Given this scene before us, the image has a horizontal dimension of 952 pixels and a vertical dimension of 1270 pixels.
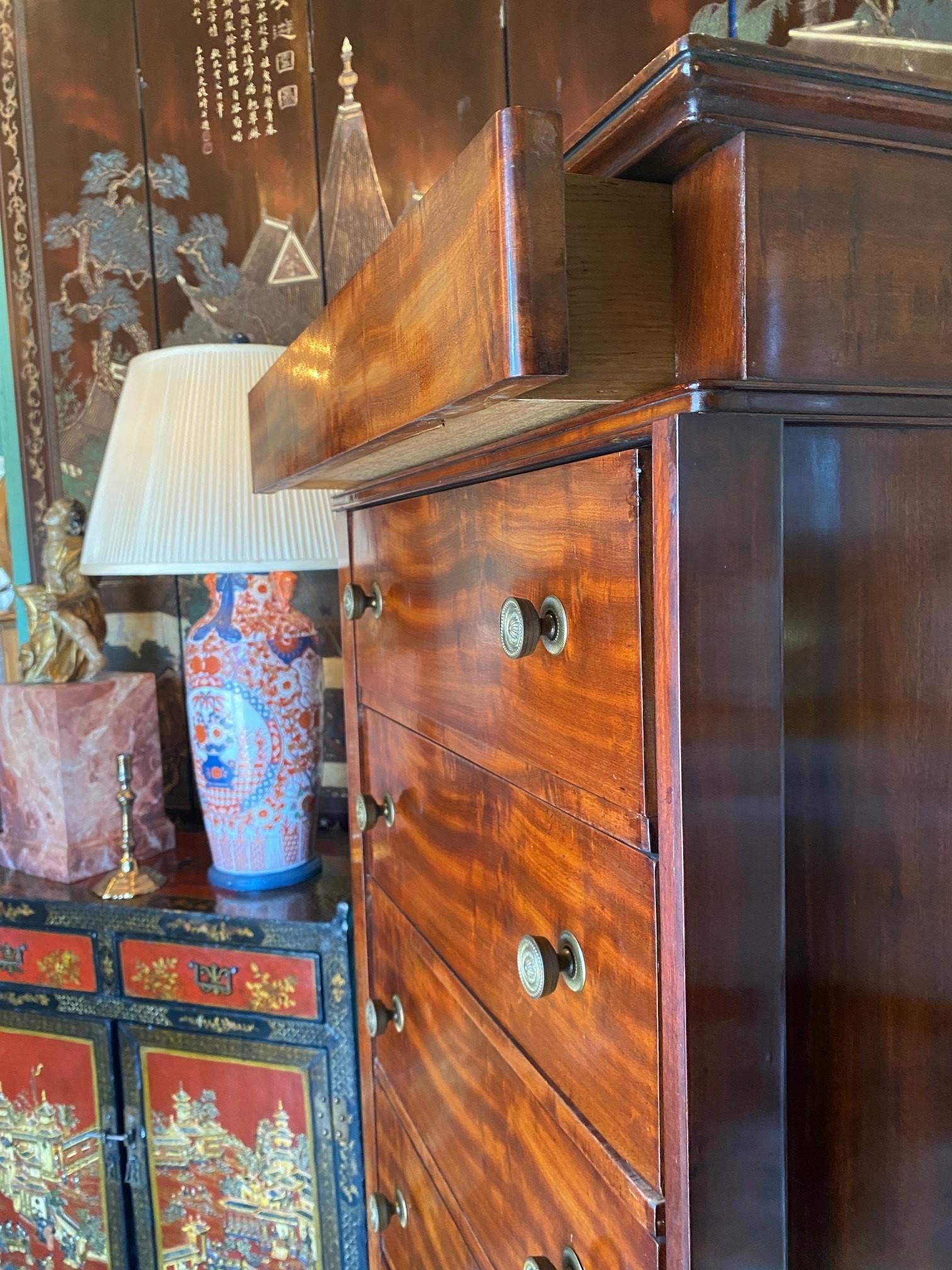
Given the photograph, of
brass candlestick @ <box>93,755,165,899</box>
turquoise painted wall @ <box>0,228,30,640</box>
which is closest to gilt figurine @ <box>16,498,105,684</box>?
brass candlestick @ <box>93,755,165,899</box>

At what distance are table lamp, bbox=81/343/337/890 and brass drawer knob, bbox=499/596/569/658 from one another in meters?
0.75

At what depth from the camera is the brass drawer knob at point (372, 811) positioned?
2.89ft

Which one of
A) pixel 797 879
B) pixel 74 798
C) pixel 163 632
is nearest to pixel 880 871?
pixel 797 879

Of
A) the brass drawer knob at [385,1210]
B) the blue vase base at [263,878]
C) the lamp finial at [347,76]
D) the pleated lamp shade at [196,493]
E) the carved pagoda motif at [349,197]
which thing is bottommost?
the brass drawer knob at [385,1210]

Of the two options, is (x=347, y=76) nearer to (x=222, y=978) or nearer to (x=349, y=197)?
(x=349, y=197)

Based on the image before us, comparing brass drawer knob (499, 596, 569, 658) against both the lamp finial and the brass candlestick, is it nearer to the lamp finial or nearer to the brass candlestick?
the brass candlestick

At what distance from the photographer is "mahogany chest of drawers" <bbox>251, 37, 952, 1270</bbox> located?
15.1 inches

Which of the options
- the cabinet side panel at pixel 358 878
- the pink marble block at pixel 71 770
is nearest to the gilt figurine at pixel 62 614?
the pink marble block at pixel 71 770

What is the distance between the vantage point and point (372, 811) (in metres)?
0.91

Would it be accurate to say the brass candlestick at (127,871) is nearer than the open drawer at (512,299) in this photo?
No

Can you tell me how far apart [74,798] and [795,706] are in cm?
131

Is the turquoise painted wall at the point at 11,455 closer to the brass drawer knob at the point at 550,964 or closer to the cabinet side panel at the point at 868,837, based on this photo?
the brass drawer knob at the point at 550,964

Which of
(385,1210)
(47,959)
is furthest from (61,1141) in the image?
(385,1210)

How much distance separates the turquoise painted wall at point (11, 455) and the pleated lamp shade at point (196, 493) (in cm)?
68
